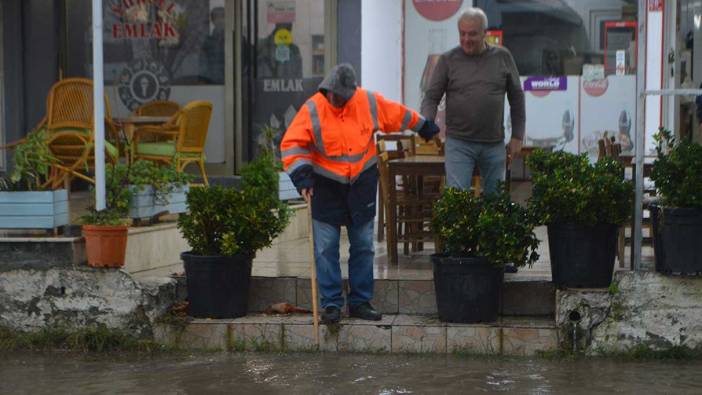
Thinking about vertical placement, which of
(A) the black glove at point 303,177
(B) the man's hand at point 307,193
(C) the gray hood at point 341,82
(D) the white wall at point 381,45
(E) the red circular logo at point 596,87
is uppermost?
(D) the white wall at point 381,45

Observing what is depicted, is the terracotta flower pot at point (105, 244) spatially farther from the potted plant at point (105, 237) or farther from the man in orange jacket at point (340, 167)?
the man in orange jacket at point (340, 167)

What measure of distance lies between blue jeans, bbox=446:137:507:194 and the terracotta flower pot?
226 centimetres

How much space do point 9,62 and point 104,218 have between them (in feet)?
18.5

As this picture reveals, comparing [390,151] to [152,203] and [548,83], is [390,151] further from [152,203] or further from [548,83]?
[548,83]

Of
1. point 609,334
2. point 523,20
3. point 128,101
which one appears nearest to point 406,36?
point 523,20

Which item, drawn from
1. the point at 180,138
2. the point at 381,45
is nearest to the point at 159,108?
the point at 180,138

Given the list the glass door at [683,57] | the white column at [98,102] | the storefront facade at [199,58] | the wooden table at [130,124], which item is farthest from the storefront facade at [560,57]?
the white column at [98,102]

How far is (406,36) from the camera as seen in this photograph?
12.3 m

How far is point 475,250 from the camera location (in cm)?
779

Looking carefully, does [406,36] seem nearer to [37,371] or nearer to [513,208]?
[513,208]

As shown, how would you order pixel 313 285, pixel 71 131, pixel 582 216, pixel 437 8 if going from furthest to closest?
1. pixel 437 8
2. pixel 71 131
3. pixel 313 285
4. pixel 582 216

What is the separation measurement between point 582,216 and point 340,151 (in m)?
1.58

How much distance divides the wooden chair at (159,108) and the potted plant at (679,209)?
6504mm

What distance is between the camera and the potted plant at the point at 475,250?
7652mm
